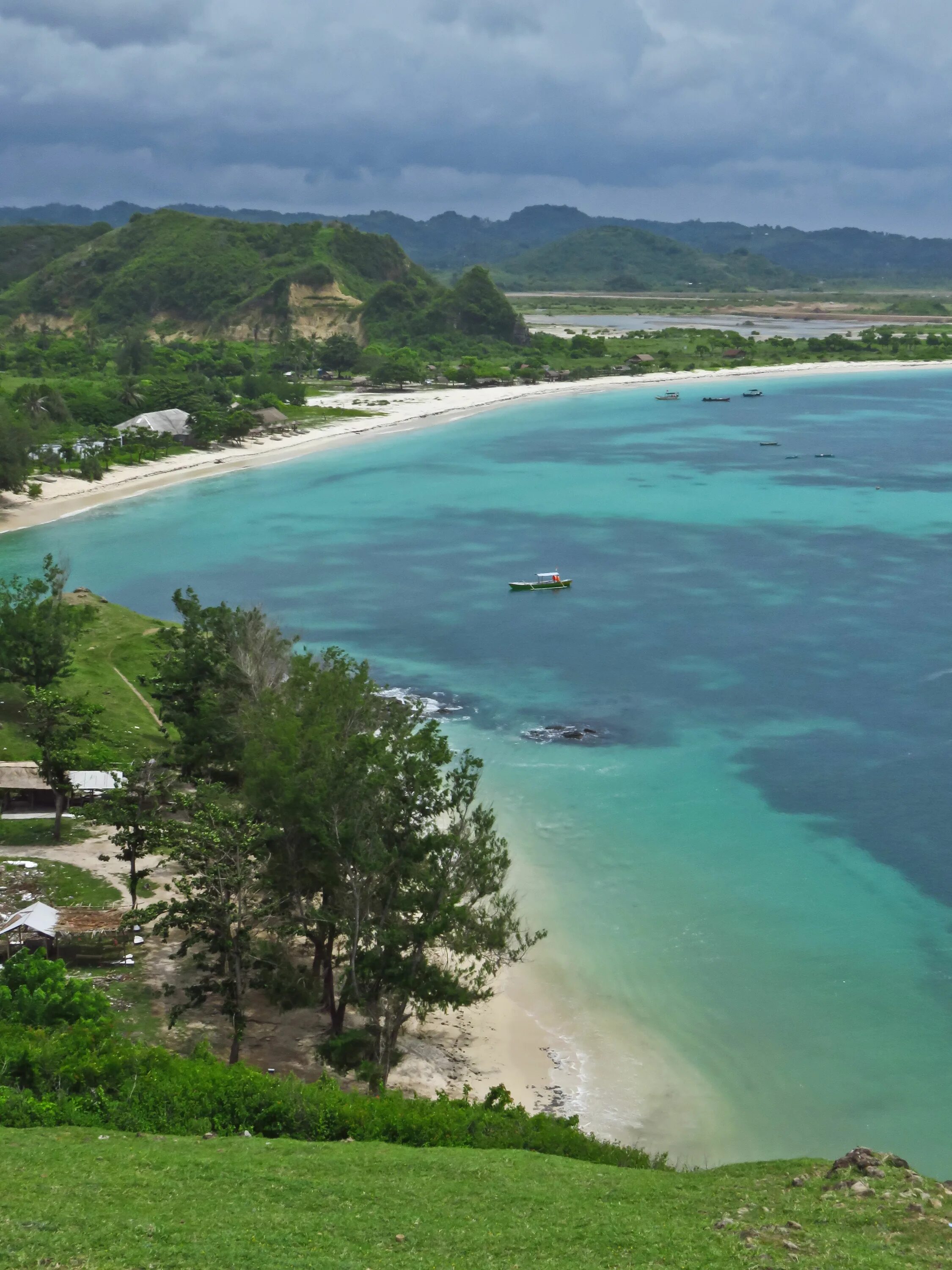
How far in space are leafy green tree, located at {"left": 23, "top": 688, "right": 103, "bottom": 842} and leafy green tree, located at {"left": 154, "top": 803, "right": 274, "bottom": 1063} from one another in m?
8.05

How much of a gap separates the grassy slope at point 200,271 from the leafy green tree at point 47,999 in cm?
15582

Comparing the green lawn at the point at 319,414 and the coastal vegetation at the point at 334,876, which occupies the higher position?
the green lawn at the point at 319,414

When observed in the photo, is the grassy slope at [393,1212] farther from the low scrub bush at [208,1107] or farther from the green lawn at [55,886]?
the green lawn at [55,886]

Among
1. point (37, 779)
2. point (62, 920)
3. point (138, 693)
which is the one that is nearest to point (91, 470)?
point (138, 693)

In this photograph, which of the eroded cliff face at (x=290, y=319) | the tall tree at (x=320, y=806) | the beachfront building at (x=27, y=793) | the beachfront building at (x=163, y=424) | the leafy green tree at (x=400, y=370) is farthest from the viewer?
the eroded cliff face at (x=290, y=319)

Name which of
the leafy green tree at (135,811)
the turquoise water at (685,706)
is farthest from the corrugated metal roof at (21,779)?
the turquoise water at (685,706)

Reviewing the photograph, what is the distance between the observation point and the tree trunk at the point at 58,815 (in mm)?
31578

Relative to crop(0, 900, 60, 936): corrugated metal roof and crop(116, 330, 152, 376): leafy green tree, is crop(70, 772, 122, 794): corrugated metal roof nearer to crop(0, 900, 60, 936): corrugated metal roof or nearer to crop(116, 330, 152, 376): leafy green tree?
crop(0, 900, 60, 936): corrugated metal roof

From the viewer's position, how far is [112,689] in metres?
41.1

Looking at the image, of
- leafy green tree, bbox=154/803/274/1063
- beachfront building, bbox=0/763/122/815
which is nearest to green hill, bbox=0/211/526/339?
beachfront building, bbox=0/763/122/815

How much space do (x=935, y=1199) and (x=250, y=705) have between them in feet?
61.5

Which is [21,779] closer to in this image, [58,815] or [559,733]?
[58,815]

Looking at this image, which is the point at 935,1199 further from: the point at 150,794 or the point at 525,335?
Result: the point at 525,335

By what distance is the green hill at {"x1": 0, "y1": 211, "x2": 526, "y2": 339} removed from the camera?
17050cm
